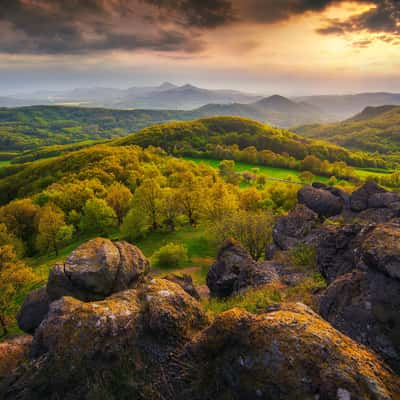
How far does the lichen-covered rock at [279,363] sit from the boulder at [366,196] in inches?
1432

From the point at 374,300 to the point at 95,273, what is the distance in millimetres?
15424

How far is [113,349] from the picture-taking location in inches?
392

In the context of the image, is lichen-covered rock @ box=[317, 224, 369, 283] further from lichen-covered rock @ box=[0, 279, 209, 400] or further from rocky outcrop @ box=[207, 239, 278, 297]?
lichen-covered rock @ box=[0, 279, 209, 400]

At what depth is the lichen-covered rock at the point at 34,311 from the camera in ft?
70.9

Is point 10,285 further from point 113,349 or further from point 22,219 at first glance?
point 22,219

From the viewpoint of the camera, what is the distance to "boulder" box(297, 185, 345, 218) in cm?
4228

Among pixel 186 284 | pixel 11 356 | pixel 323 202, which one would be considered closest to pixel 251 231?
pixel 323 202

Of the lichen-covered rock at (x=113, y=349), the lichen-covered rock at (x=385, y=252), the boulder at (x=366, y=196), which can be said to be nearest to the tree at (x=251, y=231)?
the boulder at (x=366, y=196)

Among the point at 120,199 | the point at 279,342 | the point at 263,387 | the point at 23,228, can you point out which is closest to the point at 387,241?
the point at 279,342

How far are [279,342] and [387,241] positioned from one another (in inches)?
306

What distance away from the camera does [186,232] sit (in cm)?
6175

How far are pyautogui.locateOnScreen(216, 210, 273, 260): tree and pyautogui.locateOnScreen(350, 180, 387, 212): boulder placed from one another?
12.8m

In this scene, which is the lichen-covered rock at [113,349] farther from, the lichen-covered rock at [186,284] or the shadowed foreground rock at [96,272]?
the lichen-covered rock at [186,284]

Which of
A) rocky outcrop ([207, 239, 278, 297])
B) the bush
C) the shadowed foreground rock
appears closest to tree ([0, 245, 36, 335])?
the shadowed foreground rock
